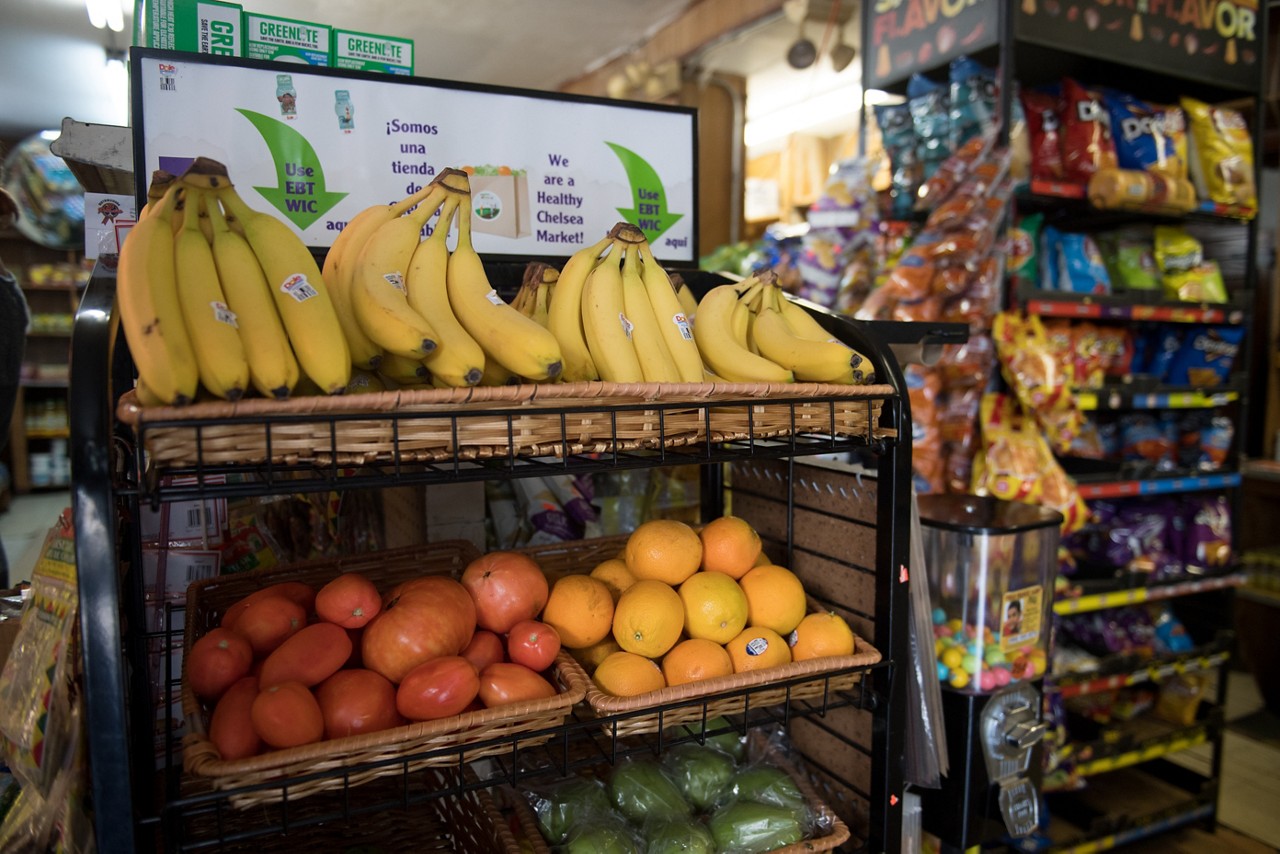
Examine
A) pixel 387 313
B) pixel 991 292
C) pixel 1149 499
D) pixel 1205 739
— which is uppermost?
pixel 991 292

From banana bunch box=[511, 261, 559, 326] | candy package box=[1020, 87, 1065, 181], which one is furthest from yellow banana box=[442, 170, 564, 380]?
candy package box=[1020, 87, 1065, 181]

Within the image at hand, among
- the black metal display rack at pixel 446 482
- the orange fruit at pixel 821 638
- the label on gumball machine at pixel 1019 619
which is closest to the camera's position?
the black metal display rack at pixel 446 482

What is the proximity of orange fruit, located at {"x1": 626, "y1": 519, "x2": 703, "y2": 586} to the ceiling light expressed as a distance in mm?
3988

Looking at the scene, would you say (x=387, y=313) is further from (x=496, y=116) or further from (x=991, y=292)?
(x=991, y=292)

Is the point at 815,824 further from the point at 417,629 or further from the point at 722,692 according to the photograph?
the point at 417,629

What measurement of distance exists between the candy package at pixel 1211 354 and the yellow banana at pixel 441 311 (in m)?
3.10

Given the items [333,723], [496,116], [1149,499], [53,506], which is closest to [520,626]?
[333,723]

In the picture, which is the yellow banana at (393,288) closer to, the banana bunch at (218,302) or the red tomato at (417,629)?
the banana bunch at (218,302)

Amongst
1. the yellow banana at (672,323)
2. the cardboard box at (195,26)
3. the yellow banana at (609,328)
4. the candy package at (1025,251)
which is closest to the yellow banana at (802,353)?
the yellow banana at (672,323)

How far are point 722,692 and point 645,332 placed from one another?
506 millimetres

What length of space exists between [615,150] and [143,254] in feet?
3.05

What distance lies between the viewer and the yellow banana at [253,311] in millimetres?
859

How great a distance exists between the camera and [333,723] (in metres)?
0.93

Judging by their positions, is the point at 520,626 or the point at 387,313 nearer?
the point at 387,313
